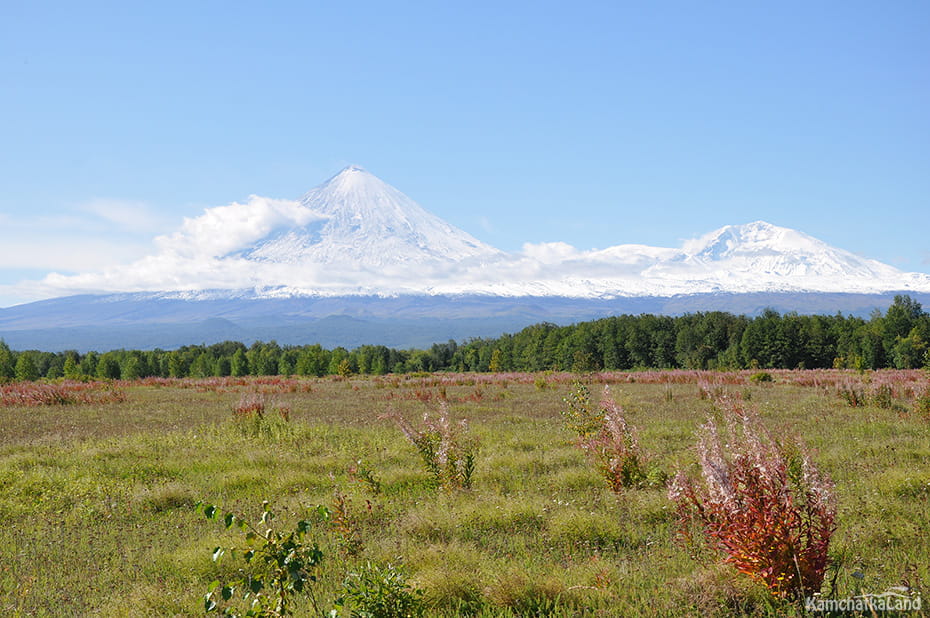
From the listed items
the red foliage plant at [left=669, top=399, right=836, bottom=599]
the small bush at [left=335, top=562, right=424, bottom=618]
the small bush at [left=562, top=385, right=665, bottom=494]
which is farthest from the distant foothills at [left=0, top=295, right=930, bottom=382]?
the small bush at [left=335, top=562, right=424, bottom=618]

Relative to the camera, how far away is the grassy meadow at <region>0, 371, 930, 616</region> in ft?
16.6

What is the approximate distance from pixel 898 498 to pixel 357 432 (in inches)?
428

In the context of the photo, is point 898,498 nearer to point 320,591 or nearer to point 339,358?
point 320,591

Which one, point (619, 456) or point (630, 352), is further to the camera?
point (630, 352)

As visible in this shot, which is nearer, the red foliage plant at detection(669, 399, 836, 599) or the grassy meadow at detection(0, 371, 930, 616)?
the red foliage plant at detection(669, 399, 836, 599)

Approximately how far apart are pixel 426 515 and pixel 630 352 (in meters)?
70.6

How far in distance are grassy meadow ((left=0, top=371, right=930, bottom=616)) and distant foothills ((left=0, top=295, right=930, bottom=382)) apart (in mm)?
25239

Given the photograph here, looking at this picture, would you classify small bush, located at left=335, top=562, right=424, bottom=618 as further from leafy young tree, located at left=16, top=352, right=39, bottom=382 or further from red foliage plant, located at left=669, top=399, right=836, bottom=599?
leafy young tree, located at left=16, top=352, right=39, bottom=382

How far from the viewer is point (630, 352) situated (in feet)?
244

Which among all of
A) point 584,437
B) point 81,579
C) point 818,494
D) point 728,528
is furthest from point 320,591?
point 584,437

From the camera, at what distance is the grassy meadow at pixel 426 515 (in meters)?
5.06

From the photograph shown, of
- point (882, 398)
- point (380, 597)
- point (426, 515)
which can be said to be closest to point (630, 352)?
point (882, 398)

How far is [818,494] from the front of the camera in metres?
4.23

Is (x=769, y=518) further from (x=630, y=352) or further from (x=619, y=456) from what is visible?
(x=630, y=352)
